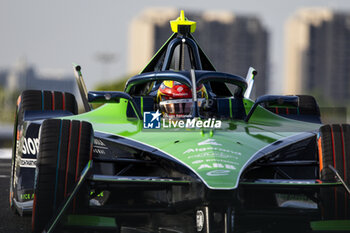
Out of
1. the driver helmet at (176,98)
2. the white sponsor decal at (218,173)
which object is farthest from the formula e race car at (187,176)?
the driver helmet at (176,98)

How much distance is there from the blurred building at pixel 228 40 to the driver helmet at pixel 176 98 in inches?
6108

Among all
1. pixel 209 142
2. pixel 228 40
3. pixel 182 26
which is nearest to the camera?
pixel 209 142

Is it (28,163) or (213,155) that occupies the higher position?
(213,155)

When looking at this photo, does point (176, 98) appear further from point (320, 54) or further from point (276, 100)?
point (320, 54)

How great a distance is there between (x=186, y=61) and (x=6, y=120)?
65003 mm

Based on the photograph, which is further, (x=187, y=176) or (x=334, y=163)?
(x=334, y=163)

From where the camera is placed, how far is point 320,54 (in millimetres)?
156375

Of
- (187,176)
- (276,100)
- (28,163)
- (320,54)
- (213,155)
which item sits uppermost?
(320,54)

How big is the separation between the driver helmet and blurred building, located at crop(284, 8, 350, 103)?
150 metres

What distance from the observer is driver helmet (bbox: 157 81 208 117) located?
223 inches

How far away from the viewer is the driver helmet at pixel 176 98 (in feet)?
18.6

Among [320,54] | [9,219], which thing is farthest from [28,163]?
[320,54]

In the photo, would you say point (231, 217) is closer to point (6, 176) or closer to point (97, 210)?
point (97, 210)

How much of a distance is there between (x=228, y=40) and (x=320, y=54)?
923 inches
